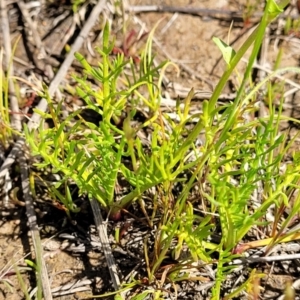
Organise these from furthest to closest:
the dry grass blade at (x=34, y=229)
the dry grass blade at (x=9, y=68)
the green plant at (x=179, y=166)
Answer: the dry grass blade at (x=9, y=68) < the dry grass blade at (x=34, y=229) < the green plant at (x=179, y=166)

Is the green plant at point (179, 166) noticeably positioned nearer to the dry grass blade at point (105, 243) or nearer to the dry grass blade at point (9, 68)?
the dry grass blade at point (105, 243)

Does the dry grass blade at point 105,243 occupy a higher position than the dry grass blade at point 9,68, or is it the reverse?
the dry grass blade at point 9,68

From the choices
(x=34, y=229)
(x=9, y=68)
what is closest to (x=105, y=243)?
(x=34, y=229)

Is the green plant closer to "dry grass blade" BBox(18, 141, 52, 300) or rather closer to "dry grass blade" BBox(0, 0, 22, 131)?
"dry grass blade" BBox(18, 141, 52, 300)

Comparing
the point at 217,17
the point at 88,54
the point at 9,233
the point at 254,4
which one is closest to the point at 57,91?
the point at 88,54

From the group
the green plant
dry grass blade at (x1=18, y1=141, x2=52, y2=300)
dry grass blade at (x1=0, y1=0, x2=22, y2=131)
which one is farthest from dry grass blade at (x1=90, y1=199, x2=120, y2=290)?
dry grass blade at (x1=0, y1=0, x2=22, y2=131)

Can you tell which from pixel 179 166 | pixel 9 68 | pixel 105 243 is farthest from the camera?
pixel 9 68

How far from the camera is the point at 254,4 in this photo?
2.06m

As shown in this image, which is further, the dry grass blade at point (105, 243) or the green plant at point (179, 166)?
the dry grass blade at point (105, 243)

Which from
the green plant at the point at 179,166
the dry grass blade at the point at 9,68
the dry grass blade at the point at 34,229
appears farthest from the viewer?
the dry grass blade at the point at 9,68

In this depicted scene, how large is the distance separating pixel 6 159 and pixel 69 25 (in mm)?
652

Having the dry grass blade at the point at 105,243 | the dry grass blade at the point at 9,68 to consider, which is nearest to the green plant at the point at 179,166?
the dry grass blade at the point at 105,243

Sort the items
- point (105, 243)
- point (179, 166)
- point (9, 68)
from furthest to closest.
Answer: point (9, 68) < point (105, 243) < point (179, 166)

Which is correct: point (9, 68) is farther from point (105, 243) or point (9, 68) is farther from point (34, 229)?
point (105, 243)
